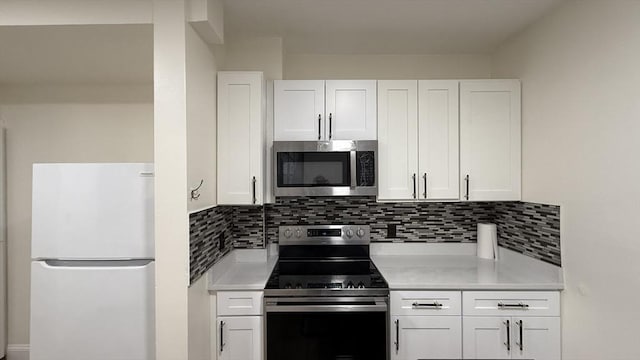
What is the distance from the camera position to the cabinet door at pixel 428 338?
6.50 ft

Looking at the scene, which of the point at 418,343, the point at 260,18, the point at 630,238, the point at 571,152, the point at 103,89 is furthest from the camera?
the point at 103,89

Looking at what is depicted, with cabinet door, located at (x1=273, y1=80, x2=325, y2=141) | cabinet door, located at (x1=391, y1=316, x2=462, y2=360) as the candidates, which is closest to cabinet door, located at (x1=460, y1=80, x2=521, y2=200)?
cabinet door, located at (x1=391, y1=316, x2=462, y2=360)

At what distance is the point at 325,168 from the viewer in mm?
2271

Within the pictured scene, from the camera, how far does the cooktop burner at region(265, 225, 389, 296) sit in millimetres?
2262

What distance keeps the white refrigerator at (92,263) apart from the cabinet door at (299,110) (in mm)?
887

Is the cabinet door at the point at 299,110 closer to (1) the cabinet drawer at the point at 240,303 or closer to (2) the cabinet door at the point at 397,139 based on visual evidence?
(2) the cabinet door at the point at 397,139

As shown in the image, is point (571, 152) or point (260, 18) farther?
point (260, 18)

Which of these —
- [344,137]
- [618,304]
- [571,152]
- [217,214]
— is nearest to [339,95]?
[344,137]

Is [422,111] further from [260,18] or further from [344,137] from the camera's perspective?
[260,18]

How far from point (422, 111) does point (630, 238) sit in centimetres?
129

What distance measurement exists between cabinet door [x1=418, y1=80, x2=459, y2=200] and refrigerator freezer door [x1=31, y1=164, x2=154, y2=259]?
173 cm

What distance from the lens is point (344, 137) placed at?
233 centimetres

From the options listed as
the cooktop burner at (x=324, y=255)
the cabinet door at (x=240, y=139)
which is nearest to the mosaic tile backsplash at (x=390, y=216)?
the cooktop burner at (x=324, y=255)

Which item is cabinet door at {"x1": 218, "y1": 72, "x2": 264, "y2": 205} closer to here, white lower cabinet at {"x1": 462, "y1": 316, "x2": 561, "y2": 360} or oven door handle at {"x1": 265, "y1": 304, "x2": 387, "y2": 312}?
oven door handle at {"x1": 265, "y1": 304, "x2": 387, "y2": 312}
